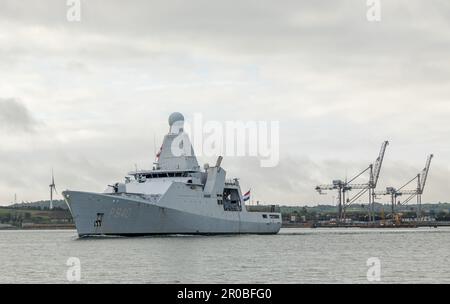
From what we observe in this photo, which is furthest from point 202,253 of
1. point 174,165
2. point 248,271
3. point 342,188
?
point 342,188

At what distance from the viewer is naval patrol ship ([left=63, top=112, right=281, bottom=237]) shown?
7600 centimetres

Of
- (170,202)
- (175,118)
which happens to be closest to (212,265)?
(170,202)

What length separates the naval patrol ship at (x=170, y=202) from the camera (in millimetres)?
76000

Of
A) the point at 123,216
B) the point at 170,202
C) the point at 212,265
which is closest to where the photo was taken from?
the point at 212,265

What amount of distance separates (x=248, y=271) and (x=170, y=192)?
113 ft

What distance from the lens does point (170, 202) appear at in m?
79.0

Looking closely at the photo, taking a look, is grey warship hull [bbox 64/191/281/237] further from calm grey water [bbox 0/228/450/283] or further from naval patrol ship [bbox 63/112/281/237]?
calm grey water [bbox 0/228/450/283]

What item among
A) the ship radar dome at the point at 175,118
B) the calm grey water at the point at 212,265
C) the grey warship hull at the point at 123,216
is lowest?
the calm grey water at the point at 212,265

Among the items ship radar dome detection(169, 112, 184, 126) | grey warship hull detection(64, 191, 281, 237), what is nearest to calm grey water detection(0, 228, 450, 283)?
grey warship hull detection(64, 191, 281, 237)

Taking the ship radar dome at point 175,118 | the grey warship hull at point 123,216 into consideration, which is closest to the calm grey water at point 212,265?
the grey warship hull at point 123,216

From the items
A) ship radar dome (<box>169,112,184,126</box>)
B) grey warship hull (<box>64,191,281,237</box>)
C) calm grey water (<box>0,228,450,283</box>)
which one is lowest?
calm grey water (<box>0,228,450,283</box>)

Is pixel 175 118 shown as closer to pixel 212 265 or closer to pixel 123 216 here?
pixel 123 216

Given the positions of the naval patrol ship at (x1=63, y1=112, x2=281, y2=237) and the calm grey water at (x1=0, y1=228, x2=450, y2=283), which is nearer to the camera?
the calm grey water at (x1=0, y1=228, x2=450, y2=283)

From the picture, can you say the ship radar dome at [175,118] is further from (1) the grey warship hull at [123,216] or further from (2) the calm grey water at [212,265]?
(2) the calm grey water at [212,265]
